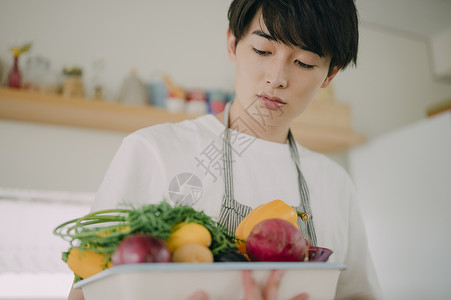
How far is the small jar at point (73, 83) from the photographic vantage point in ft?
6.21

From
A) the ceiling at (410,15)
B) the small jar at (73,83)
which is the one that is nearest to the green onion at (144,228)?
the small jar at (73,83)

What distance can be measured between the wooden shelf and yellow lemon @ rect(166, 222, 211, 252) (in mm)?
1433

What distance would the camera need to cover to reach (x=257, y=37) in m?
0.86

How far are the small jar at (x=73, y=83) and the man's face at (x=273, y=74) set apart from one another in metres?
1.19

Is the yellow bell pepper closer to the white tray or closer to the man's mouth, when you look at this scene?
the white tray

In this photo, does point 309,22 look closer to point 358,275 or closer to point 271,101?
point 271,101

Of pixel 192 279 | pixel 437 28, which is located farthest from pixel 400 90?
pixel 192 279

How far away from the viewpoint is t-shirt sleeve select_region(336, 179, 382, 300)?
96 cm

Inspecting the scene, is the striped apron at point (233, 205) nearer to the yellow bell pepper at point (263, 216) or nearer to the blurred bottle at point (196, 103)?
the yellow bell pepper at point (263, 216)

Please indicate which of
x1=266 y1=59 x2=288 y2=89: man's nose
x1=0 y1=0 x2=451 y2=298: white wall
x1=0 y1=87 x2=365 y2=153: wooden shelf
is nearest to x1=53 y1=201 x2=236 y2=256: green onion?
x1=266 y1=59 x2=288 y2=89: man's nose

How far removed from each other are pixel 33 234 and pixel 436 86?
2930 mm

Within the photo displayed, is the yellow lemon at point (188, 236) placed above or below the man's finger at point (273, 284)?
above

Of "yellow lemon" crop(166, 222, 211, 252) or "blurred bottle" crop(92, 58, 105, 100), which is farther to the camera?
"blurred bottle" crop(92, 58, 105, 100)

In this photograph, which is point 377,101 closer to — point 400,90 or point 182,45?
point 400,90
